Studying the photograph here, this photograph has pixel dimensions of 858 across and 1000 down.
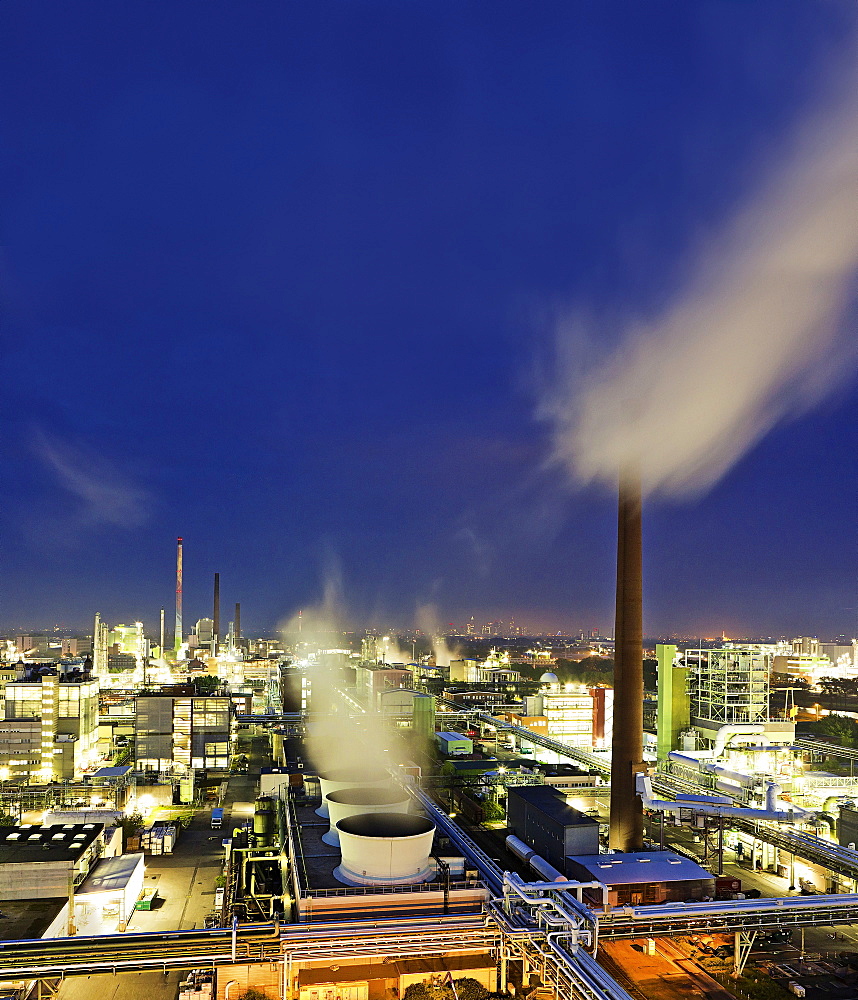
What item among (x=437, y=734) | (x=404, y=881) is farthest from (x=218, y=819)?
(x=404, y=881)

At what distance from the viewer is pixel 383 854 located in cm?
1027

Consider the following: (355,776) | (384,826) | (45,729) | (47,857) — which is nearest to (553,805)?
(384,826)

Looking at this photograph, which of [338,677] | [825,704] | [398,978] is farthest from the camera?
[338,677]

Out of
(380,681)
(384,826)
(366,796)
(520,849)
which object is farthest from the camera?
(380,681)

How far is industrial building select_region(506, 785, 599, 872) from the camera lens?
12.0 meters

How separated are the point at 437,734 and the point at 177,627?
143ft

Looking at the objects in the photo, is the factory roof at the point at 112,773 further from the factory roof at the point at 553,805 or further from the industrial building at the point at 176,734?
the factory roof at the point at 553,805

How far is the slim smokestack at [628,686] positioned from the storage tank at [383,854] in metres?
5.27

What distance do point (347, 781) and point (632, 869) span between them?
17.8ft

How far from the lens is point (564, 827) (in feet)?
→ 39.2

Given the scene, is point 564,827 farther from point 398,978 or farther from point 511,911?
point 398,978

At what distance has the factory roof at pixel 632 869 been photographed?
444 inches

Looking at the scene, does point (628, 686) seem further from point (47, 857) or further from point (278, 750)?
point (278, 750)

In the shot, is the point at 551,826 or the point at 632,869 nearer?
the point at 632,869
